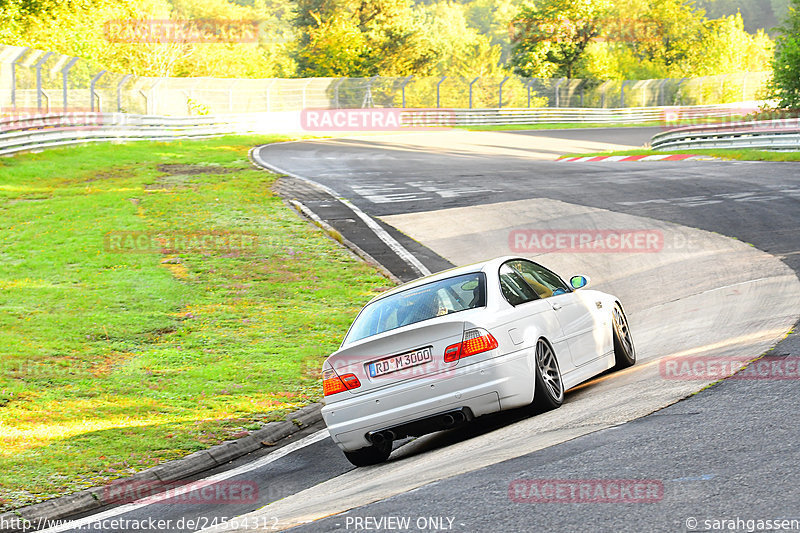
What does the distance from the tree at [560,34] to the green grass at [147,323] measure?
51076mm

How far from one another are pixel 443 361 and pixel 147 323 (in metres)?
7.34

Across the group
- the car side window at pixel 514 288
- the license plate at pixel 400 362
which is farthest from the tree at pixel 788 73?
the license plate at pixel 400 362

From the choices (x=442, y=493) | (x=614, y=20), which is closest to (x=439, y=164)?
(x=442, y=493)

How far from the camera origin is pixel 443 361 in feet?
23.4

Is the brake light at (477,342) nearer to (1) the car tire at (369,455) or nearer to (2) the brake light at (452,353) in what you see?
(2) the brake light at (452,353)

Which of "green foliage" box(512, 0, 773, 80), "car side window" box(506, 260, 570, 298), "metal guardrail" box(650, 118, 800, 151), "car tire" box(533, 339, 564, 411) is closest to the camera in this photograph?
"car tire" box(533, 339, 564, 411)

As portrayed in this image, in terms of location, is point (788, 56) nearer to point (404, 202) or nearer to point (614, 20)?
point (404, 202)

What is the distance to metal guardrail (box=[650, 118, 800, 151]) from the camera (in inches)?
1107

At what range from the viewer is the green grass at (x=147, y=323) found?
8773mm

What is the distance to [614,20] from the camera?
79688 mm

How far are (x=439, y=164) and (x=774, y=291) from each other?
1980cm

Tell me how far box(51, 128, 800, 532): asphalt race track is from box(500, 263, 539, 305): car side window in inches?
38.8

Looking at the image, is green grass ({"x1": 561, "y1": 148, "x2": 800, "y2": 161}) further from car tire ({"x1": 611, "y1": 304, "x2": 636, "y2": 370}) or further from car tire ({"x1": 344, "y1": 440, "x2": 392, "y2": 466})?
car tire ({"x1": 344, "y1": 440, "x2": 392, "y2": 466})

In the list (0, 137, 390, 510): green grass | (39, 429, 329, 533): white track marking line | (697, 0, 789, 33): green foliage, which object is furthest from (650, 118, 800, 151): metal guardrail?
(697, 0, 789, 33): green foliage
